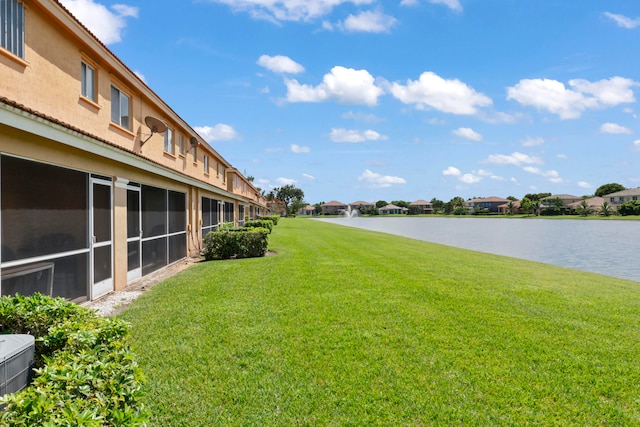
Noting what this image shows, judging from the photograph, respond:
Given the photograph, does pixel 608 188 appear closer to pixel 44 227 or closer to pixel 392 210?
pixel 392 210

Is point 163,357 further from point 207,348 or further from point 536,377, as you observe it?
point 536,377

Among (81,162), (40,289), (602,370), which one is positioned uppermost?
(81,162)

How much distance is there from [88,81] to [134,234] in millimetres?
3778

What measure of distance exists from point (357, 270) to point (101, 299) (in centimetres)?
669

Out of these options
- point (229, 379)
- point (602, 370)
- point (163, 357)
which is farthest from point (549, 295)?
point (163, 357)

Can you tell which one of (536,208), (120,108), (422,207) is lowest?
(536,208)

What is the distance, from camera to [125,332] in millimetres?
3256

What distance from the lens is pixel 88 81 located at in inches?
339

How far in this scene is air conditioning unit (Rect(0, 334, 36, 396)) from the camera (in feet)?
8.13

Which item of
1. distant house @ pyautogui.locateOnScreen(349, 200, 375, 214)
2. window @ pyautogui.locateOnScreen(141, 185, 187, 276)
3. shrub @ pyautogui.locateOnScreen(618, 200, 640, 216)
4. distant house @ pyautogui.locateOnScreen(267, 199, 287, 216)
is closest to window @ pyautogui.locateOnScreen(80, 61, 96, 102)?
window @ pyautogui.locateOnScreen(141, 185, 187, 276)

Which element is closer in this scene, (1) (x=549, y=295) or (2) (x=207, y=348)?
(2) (x=207, y=348)

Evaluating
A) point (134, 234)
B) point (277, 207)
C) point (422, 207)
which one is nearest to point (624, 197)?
point (422, 207)

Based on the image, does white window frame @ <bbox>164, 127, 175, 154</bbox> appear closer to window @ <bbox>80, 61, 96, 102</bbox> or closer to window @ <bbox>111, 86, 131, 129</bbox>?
window @ <bbox>111, 86, 131, 129</bbox>

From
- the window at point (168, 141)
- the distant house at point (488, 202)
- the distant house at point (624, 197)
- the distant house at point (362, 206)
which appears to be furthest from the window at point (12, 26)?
the distant house at point (488, 202)
